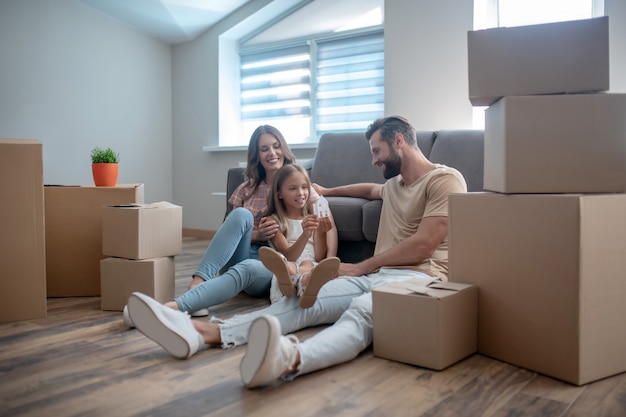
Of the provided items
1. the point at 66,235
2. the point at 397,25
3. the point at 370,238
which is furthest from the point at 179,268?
the point at 397,25

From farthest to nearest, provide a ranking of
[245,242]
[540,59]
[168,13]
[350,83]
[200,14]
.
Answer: [200,14] < [168,13] < [350,83] < [245,242] < [540,59]

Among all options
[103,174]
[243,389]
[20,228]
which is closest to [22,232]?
[20,228]

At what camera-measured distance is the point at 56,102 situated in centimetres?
446

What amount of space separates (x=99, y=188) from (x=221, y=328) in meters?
1.18

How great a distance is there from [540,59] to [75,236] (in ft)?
6.75

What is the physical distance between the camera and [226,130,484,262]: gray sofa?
275 centimetres

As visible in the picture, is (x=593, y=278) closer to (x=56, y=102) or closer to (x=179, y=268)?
(x=179, y=268)

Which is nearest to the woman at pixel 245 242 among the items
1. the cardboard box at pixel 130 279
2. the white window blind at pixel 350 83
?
the cardboard box at pixel 130 279

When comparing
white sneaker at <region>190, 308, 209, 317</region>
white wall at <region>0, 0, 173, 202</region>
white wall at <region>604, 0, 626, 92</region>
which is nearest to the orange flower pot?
white sneaker at <region>190, 308, 209, 317</region>

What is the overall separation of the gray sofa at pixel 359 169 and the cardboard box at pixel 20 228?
1020mm

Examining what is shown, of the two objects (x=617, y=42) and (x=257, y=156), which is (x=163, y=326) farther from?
(x=617, y=42)

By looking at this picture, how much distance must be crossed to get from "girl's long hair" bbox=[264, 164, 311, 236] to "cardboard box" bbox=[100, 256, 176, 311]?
1.60 ft

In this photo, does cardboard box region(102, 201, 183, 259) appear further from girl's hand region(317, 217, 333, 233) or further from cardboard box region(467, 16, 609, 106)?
cardboard box region(467, 16, 609, 106)

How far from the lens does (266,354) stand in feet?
4.59
